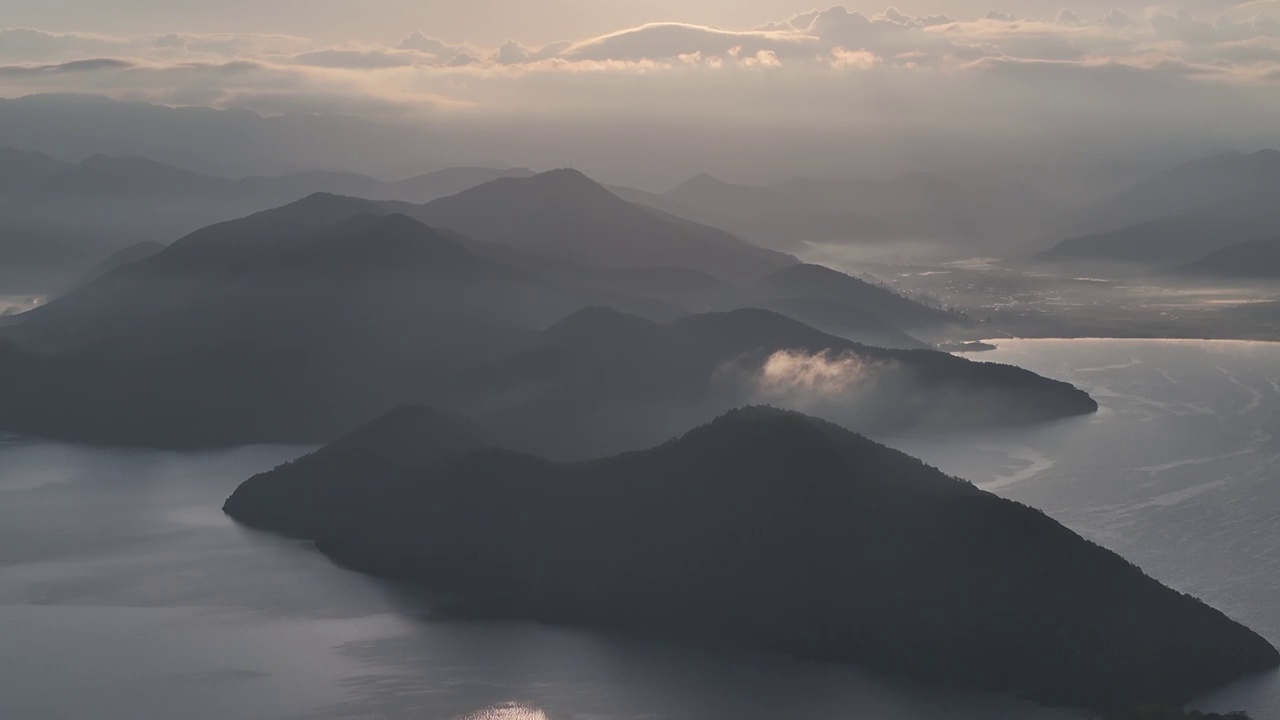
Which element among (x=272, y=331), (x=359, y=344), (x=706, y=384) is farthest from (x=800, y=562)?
(x=272, y=331)

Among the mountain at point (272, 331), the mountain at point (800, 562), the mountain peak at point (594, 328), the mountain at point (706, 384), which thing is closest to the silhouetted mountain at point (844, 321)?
the mountain at point (272, 331)

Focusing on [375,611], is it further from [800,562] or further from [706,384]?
[706,384]

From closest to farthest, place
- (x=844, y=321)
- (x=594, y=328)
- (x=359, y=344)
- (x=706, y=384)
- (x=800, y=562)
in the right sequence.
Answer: (x=800, y=562)
(x=706, y=384)
(x=594, y=328)
(x=359, y=344)
(x=844, y=321)

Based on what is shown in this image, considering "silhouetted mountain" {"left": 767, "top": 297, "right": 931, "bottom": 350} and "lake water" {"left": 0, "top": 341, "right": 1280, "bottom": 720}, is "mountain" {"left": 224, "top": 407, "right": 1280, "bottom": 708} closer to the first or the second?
"lake water" {"left": 0, "top": 341, "right": 1280, "bottom": 720}

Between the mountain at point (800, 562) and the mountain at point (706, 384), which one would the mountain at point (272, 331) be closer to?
the mountain at point (706, 384)

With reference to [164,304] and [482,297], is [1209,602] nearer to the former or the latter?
[482,297]

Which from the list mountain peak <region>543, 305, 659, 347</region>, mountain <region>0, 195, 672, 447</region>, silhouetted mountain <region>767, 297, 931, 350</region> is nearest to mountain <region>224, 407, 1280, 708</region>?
mountain peak <region>543, 305, 659, 347</region>

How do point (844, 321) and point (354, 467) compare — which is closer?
point (354, 467)
